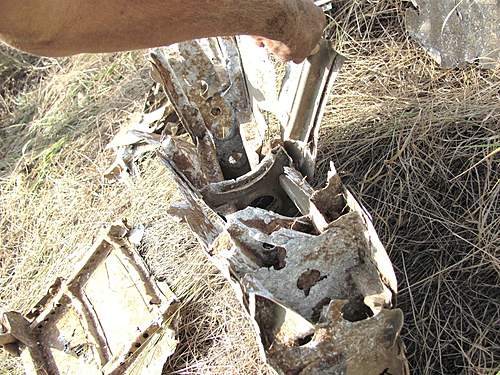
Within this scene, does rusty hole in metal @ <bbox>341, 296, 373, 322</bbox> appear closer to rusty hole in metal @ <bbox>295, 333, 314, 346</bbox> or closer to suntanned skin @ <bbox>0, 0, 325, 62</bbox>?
rusty hole in metal @ <bbox>295, 333, 314, 346</bbox>

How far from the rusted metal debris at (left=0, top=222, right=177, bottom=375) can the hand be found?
4.26 feet

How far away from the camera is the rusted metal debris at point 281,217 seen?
1.98 meters

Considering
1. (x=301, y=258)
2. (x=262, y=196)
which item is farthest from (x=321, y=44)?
(x=301, y=258)

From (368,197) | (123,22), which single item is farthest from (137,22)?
(368,197)

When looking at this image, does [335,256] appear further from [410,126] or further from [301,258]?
[410,126]

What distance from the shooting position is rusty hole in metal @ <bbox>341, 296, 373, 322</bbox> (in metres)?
2.16

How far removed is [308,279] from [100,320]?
1448 millimetres

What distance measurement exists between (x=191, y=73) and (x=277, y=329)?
1.50 metres

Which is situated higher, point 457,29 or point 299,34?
point 299,34

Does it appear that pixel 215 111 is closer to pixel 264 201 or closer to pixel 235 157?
pixel 235 157

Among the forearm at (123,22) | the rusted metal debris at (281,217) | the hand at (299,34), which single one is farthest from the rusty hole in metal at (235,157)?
the forearm at (123,22)

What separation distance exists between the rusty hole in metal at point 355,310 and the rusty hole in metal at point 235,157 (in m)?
1.09

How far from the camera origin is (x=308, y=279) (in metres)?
2.25

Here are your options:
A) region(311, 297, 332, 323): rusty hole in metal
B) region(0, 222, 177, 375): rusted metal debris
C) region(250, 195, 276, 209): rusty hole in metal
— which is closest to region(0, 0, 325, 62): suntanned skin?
region(250, 195, 276, 209): rusty hole in metal
